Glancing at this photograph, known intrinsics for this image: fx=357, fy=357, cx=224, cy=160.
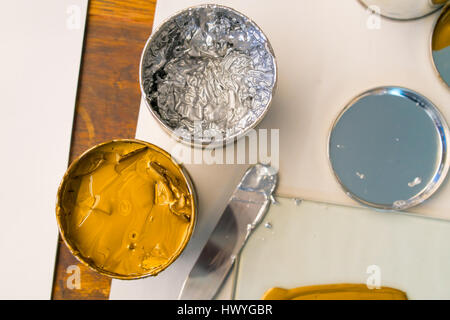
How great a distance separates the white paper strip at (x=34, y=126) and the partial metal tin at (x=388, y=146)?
1.52 ft

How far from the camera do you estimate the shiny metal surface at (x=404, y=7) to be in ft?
1.81

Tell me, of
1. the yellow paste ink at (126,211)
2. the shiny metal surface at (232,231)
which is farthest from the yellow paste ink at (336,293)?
the yellow paste ink at (126,211)

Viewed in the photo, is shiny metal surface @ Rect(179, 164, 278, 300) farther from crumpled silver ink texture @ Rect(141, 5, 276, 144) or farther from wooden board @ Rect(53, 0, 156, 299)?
wooden board @ Rect(53, 0, 156, 299)

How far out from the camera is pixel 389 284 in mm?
590

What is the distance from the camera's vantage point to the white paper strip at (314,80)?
1.95 feet

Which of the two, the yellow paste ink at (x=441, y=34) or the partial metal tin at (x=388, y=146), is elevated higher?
the yellow paste ink at (x=441, y=34)

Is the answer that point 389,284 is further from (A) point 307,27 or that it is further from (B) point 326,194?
(A) point 307,27

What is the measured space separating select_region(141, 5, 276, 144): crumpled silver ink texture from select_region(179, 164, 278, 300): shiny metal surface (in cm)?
10

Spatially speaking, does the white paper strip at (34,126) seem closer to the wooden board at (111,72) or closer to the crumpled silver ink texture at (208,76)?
the wooden board at (111,72)

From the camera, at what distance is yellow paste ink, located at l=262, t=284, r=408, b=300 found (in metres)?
0.59

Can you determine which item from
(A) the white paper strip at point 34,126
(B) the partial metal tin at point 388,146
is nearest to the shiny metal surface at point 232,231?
(B) the partial metal tin at point 388,146

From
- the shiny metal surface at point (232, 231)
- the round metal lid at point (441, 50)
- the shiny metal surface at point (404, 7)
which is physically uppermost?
the shiny metal surface at point (404, 7)

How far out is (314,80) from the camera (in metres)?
0.60
